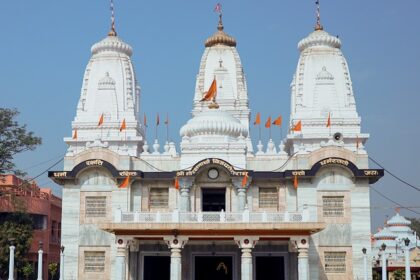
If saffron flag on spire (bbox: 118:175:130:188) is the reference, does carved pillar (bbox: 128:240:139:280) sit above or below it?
below

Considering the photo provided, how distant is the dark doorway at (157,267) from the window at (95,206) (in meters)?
3.47

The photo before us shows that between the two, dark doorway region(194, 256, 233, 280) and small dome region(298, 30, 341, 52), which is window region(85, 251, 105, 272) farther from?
small dome region(298, 30, 341, 52)

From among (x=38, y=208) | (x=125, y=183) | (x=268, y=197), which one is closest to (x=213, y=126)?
(x=268, y=197)

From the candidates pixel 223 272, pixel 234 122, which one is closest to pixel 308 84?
pixel 234 122

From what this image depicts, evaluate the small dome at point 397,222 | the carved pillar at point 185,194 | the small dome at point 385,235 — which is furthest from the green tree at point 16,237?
the small dome at point 397,222

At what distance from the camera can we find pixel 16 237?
148 feet

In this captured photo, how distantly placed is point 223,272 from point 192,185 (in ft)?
16.1

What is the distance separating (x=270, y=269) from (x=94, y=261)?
9.44 m

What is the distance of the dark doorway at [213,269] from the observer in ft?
118

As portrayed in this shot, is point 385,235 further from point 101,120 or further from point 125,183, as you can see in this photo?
point 125,183

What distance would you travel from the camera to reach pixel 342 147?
36188 mm

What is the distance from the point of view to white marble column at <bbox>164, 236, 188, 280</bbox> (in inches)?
1281

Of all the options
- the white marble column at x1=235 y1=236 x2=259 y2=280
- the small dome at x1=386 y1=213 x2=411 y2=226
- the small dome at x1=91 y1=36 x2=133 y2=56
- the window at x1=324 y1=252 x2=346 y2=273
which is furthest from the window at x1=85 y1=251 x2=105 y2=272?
the small dome at x1=386 y1=213 x2=411 y2=226

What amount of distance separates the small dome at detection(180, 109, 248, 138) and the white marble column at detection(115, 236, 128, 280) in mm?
7782
